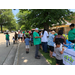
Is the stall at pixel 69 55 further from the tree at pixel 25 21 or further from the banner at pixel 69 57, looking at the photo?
the tree at pixel 25 21

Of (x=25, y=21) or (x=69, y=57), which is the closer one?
(x=69, y=57)

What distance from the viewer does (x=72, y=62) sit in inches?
113

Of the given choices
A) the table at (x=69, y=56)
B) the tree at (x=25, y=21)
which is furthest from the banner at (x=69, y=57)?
the tree at (x=25, y=21)

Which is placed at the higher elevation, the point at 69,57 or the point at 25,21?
the point at 25,21

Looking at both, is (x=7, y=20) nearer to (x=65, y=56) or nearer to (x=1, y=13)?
(x=1, y=13)

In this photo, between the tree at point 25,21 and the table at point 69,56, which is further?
the tree at point 25,21

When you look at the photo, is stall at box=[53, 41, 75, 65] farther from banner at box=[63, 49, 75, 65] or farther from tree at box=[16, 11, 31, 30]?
tree at box=[16, 11, 31, 30]

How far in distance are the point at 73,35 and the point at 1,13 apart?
51983 mm

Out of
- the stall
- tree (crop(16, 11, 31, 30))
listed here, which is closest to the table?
the stall

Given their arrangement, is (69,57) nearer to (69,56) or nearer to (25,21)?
(69,56)

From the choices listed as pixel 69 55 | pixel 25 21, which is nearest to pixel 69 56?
pixel 69 55

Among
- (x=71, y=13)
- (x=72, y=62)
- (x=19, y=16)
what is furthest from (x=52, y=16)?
(x=19, y=16)

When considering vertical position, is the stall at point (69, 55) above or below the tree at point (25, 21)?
below

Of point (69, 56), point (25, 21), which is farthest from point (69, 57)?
point (25, 21)
